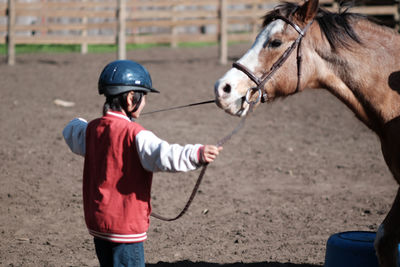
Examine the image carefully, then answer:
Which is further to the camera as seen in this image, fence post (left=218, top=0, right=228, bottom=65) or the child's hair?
fence post (left=218, top=0, right=228, bottom=65)

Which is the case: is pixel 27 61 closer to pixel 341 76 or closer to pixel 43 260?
pixel 43 260

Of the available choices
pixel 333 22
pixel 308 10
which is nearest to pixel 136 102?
pixel 308 10

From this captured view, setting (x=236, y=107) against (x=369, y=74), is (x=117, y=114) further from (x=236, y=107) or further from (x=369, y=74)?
(x=369, y=74)

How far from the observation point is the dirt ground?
4594 mm

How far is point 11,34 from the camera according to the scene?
1463 cm

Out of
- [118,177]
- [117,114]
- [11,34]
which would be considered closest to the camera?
[118,177]

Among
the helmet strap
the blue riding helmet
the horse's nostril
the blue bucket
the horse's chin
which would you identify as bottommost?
the blue bucket

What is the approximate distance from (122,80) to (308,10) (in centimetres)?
127

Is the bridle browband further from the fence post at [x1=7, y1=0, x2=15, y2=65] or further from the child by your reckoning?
the fence post at [x1=7, y1=0, x2=15, y2=65]

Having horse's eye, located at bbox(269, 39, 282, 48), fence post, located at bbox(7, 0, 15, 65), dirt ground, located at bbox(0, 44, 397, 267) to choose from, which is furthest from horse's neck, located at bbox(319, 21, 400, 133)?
fence post, located at bbox(7, 0, 15, 65)

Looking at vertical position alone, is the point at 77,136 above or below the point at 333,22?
below

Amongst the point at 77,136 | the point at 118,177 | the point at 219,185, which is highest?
the point at 77,136

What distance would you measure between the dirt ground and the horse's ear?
1966 mm

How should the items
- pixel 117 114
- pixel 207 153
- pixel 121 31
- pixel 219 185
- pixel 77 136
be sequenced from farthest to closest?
1. pixel 121 31
2. pixel 219 185
3. pixel 77 136
4. pixel 117 114
5. pixel 207 153
